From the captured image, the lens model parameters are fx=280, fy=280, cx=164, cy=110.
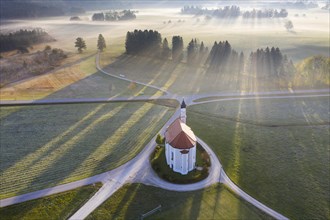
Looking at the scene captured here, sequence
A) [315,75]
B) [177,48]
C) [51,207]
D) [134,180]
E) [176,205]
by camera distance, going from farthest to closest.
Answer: [177,48]
[315,75]
[134,180]
[176,205]
[51,207]

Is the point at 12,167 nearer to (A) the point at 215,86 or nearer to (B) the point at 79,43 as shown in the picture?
(A) the point at 215,86

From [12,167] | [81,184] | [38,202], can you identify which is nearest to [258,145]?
[81,184]

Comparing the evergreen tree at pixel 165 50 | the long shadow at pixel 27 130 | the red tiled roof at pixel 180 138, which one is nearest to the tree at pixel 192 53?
the evergreen tree at pixel 165 50

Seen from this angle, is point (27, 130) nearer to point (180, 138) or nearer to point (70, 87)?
point (70, 87)

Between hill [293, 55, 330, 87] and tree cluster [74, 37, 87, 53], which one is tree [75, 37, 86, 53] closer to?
tree cluster [74, 37, 87, 53]

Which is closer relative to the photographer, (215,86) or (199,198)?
(199,198)

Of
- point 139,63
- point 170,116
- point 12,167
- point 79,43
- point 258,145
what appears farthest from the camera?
point 79,43

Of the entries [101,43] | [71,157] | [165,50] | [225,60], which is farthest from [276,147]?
[101,43]

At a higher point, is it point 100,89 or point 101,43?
point 101,43
